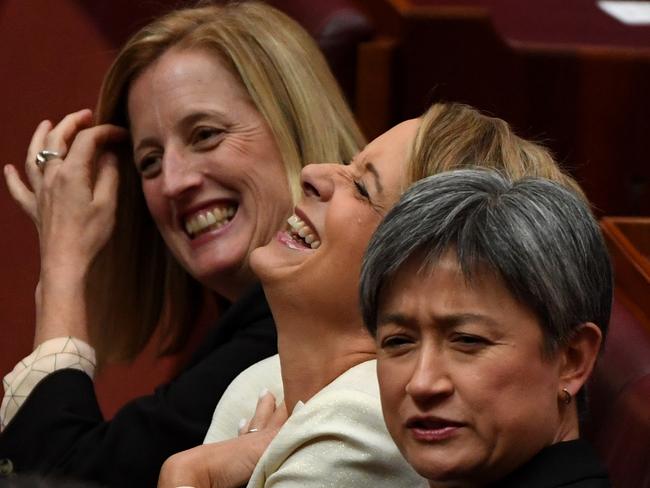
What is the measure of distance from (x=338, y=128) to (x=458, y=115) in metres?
0.33

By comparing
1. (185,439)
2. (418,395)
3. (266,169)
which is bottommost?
(185,439)

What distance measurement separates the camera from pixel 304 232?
92 cm

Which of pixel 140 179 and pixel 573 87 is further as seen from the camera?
pixel 573 87

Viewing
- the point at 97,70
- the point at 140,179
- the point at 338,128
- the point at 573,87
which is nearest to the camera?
the point at 338,128

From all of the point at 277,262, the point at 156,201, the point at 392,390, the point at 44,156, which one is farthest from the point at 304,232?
the point at 44,156

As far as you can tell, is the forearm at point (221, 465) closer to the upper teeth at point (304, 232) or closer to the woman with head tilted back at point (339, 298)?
the woman with head tilted back at point (339, 298)

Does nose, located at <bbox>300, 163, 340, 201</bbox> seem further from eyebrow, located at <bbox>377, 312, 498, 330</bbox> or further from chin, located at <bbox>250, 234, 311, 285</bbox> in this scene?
eyebrow, located at <bbox>377, 312, 498, 330</bbox>

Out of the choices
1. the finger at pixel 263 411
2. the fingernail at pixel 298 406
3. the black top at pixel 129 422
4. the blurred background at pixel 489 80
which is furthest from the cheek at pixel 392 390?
the blurred background at pixel 489 80

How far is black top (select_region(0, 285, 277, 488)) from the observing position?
1.09 m

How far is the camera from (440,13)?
1.52m

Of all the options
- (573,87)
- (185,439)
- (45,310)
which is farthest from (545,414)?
(573,87)

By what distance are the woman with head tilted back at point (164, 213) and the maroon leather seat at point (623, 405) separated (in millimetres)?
291

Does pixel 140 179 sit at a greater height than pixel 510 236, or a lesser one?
lesser

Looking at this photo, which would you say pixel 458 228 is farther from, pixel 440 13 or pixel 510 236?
pixel 440 13
